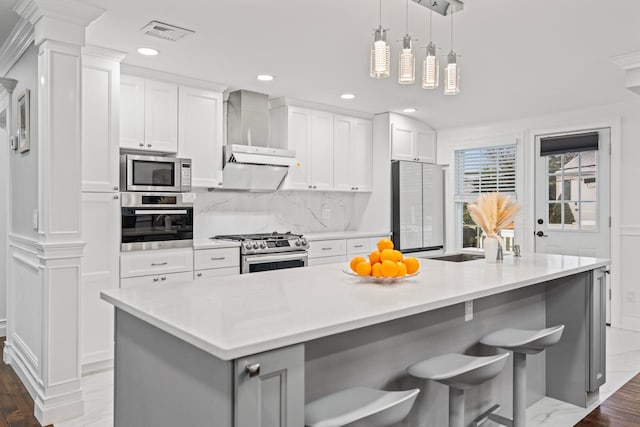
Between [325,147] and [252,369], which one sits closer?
[252,369]

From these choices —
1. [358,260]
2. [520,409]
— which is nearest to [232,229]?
[358,260]

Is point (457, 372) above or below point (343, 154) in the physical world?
below

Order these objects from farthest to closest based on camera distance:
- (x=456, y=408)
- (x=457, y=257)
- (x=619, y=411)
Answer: (x=457, y=257), (x=619, y=411), (x=456, y=408)

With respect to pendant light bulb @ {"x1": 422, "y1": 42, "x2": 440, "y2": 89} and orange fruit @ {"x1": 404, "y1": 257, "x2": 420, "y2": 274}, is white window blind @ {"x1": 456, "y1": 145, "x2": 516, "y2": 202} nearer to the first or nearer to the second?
pendant light bulb @ {"x1": 422, "y1": 42, "x2": 440, "y2": 89}

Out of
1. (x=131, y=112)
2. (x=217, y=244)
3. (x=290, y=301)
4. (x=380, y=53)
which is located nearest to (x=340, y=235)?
(x=217, y=244)

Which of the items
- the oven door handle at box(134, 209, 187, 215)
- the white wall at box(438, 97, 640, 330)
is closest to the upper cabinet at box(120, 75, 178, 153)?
the oven door handle at box(134, 209, 187, 215)

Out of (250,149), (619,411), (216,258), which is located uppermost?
(250,149)

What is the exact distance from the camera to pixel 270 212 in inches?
209

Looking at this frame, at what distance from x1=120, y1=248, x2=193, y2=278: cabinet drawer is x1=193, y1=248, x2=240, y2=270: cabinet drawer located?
0.07 metres

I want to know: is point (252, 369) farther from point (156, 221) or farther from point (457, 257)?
point (457, 257)

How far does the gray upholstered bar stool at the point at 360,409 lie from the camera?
1437mm

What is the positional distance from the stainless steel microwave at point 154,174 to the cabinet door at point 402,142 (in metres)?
2.60

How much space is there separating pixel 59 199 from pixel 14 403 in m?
1.39

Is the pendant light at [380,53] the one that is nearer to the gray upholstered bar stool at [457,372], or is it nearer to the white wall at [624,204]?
the gray upholstered bar stool at [457,372]
